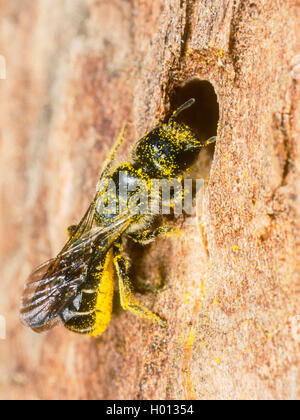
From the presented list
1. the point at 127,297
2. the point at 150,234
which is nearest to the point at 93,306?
the point at 127,297

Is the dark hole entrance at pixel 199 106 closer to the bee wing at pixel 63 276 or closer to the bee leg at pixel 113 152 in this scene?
the bee leg at pixel 113 152

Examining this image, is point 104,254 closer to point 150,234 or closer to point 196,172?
point 150,234

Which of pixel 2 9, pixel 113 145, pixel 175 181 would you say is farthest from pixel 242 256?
pixel 2 9

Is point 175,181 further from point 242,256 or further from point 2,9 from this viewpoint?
point 2,9

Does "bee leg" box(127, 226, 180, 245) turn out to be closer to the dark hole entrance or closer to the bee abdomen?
the bee abdomen

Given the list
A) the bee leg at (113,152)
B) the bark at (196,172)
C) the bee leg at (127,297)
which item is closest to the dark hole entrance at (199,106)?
the bark at (196,172)

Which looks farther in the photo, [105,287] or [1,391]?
[1,391]
